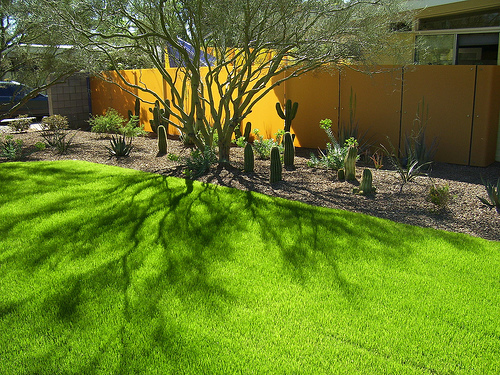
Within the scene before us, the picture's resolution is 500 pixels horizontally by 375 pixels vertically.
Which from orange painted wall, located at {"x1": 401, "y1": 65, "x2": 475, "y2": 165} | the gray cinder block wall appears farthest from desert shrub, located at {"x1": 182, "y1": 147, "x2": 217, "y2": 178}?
the gray cinder block wall

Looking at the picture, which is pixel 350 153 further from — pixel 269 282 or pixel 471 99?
pixel 269 282

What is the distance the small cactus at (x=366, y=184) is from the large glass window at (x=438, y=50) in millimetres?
6099

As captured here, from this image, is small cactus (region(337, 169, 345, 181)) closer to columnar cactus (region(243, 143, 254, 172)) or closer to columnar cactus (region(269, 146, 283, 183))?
columnar cactus (region(269, 146, 283, 183))

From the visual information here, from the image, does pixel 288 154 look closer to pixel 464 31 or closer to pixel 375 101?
pixel 375 101

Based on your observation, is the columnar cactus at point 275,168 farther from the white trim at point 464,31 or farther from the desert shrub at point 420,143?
the white trim at point 464,31

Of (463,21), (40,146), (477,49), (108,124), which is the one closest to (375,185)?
(477,49)

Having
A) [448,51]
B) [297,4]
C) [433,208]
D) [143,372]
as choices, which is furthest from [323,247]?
[448,51]

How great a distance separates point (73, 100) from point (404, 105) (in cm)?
1206

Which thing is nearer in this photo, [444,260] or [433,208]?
[444,260]

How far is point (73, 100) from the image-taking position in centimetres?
1728

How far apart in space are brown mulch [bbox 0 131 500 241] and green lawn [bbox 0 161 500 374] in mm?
411

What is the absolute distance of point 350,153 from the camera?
804 centimetres

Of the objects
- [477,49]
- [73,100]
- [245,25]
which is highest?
[477,49]

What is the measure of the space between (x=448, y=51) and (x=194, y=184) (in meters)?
7.96
